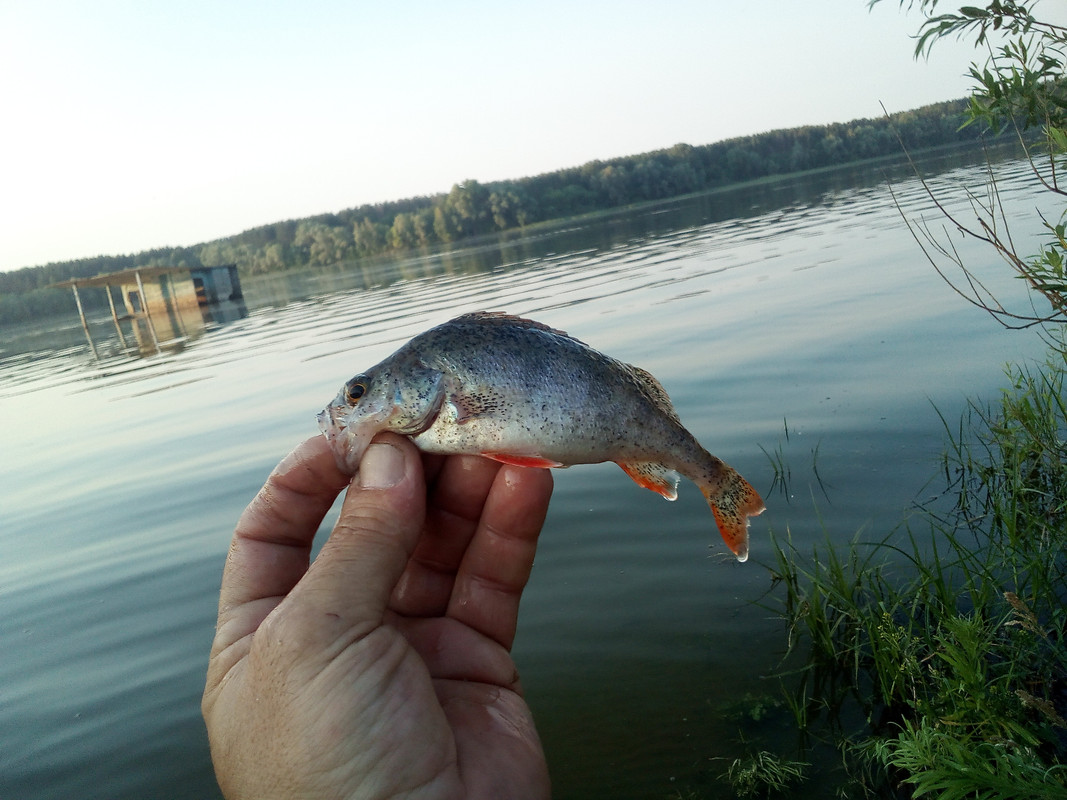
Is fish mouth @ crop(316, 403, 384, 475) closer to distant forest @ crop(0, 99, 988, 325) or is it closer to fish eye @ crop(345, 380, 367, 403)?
fish eye @ crop(345, 380, 367, 403)

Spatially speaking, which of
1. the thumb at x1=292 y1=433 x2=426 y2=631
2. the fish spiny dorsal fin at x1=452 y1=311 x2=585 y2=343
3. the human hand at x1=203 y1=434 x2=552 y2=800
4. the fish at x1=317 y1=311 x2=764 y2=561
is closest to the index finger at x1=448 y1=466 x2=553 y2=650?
the human hand at x1=203 y1=434 x2=552 y2=800

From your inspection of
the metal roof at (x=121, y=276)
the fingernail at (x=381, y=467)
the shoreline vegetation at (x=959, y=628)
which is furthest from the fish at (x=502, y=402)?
the metal roof at (x=121, y=276)

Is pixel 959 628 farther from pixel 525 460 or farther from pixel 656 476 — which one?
pixel 525 460

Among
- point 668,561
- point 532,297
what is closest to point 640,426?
point 668,561

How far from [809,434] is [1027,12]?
4667 mm

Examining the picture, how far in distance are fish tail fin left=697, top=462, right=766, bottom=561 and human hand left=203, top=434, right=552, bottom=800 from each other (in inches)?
35.0

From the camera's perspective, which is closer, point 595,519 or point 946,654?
point 946,654

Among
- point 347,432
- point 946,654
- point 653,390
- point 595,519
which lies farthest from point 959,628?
point 595,519

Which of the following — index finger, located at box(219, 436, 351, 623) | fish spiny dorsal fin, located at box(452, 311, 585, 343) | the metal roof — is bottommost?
index finger, located at box(219, 436, 351, 623)

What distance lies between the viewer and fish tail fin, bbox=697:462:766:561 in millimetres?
3619

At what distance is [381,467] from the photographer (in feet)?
9.92

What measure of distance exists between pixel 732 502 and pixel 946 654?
1406 mm

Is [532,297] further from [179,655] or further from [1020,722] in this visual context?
[1020,722]

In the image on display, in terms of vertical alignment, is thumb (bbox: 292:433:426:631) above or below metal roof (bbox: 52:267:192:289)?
below
